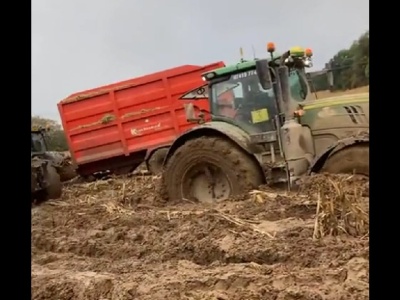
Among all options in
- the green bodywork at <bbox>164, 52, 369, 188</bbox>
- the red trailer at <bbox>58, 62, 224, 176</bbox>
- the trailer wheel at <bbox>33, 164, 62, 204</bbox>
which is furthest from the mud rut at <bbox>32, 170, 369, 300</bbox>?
the red trailer at <bbox>58, 62, 224, 176</bbox>

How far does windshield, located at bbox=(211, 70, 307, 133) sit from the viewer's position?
22.2ft

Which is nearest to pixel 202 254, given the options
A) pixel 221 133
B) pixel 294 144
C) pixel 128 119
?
pixel 294 144

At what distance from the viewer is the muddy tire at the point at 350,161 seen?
5.66 m

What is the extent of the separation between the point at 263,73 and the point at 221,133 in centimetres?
84

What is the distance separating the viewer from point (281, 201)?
589 cm

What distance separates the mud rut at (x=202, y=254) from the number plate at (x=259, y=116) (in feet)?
2.83

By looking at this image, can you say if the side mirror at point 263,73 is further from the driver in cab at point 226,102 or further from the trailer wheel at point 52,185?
the trailer wheel at point 52,185

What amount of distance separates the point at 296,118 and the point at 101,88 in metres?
7.04

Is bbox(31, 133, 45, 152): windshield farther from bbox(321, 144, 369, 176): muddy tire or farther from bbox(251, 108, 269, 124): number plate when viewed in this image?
bbox(321, 144, 369, 176): muddy tire

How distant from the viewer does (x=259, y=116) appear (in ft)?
22.4

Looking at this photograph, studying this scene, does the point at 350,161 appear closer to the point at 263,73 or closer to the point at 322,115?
the point at 322,115

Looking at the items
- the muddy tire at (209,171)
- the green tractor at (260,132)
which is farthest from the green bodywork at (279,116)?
the muddy tire at (209,171)
